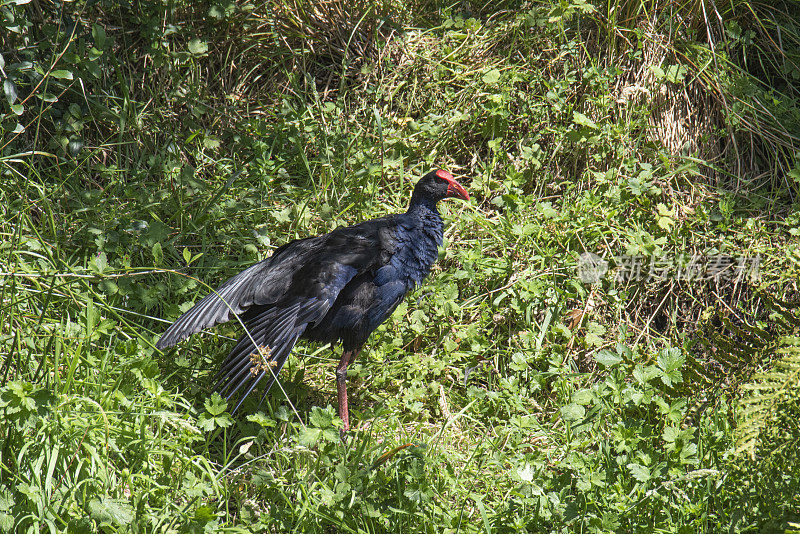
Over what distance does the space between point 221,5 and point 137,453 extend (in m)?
2.79

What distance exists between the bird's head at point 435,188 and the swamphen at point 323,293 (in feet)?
0.42

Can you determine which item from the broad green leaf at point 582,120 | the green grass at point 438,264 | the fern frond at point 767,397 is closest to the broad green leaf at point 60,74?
the green grass at point 438,264

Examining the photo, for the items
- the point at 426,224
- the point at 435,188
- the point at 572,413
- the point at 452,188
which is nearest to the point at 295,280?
the point at 426,224

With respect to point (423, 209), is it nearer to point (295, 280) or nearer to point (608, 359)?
point (295, 280)

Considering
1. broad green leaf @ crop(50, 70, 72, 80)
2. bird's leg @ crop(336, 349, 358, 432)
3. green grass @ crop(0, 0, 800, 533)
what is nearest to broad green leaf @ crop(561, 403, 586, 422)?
green grass @ crop(0, 0, 800, 533)

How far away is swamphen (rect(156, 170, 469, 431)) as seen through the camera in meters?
3.13

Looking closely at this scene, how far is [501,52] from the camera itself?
15.9ft

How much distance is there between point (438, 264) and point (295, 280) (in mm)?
1154

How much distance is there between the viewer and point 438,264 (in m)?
4.19

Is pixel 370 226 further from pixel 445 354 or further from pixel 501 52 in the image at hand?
pixel 501 52

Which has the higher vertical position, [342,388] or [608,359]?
[608,359]

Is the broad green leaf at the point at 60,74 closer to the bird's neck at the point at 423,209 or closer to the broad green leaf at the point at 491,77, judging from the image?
the bird's neck at the point at 423,209

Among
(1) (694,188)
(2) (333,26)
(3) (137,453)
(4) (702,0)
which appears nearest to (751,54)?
(4) (702,0)

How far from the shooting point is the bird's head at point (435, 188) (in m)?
3.74
